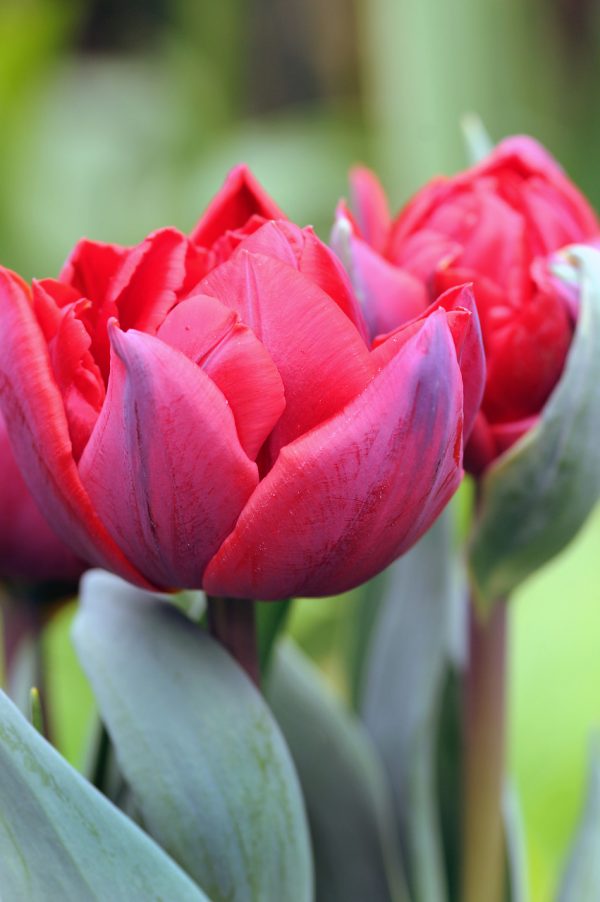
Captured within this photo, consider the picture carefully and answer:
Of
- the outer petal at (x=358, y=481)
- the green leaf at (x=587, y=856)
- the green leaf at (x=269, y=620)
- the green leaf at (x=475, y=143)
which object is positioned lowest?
the green leaf at (x=587, y=856)

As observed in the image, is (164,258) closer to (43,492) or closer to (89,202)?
(43,492)

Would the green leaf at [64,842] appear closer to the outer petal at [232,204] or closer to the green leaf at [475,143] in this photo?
the outer petal at [232,204]

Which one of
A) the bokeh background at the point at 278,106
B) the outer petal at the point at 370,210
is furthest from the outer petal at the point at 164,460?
the bokeh background at the point at 278,106

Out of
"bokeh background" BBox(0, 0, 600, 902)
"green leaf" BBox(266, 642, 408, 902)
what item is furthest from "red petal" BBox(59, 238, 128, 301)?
"bokeh background" BBox(0, 0, 600, 902)

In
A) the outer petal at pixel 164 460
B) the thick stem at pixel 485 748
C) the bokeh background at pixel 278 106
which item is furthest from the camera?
the bokeh background at pixel 278 106

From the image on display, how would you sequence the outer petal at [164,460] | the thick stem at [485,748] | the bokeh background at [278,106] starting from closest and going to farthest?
the outer petal at [164,460] → the thick stem at [485,748] → the bokeh background at [278,106]

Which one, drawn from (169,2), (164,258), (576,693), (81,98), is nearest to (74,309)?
(164,258)

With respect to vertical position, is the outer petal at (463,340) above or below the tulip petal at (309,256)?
below

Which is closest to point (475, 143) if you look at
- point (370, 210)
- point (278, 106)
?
point (370, 210)

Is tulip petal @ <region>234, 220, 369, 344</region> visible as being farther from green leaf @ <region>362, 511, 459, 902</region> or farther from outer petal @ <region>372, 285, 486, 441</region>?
A: green leaf @ <region>362, 511, 459, 902</region>
